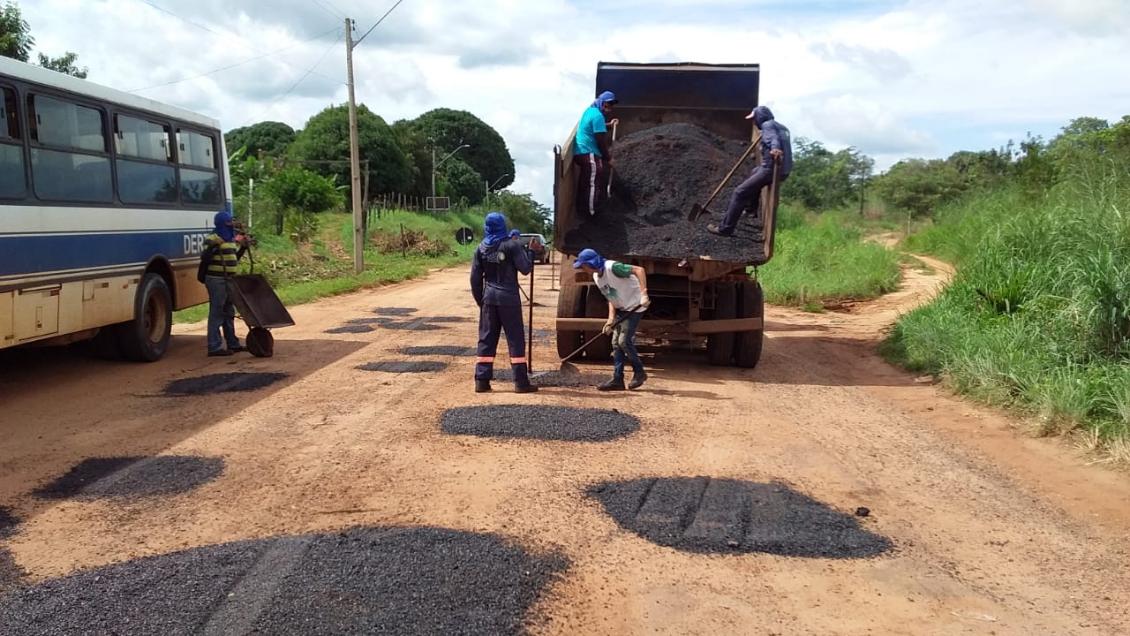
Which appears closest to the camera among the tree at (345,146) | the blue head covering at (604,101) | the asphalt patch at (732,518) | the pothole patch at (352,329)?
the asphalt patch at (732,518)

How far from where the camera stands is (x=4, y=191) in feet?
23.2

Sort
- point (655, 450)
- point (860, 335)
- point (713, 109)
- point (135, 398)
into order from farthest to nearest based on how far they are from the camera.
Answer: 1. point (860, 335)
2. point (713, 109)
3. point (135, 398)
4. point (655, 450)

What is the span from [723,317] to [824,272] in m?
10.3

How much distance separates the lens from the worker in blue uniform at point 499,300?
772cm

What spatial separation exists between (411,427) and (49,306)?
3.55 metres

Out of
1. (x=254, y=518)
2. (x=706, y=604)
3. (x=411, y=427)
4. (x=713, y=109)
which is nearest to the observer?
(x=706, y=604)

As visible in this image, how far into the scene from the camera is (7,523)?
453 centimetres

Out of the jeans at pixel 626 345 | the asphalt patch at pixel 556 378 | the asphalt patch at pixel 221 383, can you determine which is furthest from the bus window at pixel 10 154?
the jeans at pixel 626 345

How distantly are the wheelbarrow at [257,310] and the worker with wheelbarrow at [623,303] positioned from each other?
3.57 meters

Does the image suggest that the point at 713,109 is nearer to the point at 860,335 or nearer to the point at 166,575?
the point at 860,335

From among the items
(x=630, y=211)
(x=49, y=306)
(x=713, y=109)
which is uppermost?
(x=713, y=109)

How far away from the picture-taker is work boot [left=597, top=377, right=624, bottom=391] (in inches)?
314

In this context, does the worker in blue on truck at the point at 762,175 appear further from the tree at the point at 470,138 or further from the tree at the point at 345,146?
the tree at the point at 470,138

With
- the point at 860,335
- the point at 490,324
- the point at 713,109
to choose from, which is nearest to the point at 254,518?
the point at 490,324
